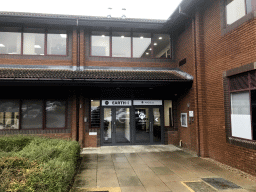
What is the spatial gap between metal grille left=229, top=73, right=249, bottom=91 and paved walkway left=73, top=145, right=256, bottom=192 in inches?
114

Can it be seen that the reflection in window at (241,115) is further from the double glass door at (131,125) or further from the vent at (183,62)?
the double glass door at (131,125)

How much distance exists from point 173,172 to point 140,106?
5.30m

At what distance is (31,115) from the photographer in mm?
10375

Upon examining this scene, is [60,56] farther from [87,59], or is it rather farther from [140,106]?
[140,106]

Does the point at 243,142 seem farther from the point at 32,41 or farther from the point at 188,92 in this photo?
the point at 32,41

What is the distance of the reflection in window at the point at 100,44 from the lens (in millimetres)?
11445

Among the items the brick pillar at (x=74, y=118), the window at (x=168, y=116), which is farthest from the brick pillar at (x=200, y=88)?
the brick pillar at (x=74, y=118)

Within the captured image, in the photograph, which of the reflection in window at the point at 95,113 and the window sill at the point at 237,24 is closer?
the window sill at the point at 237,24

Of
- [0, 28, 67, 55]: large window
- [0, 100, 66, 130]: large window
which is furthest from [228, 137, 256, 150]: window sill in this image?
[0, 28, 67, 55]: large window

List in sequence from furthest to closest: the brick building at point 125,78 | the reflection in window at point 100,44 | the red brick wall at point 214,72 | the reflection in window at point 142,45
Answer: the reflection in window at point 142,45
the reflection in window at point 100,44
the brick building at point 125,78
the red brick wall at point 214,72

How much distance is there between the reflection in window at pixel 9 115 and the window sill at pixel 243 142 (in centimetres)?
998

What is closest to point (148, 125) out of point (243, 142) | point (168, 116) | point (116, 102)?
point (168, 116)

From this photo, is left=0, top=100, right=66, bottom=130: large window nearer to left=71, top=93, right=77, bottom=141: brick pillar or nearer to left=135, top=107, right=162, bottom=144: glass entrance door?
left=71, top=93, right=77, bottom=141: brick pillar

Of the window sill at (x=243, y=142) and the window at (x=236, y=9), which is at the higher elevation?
the window at (x=236, y=9)
